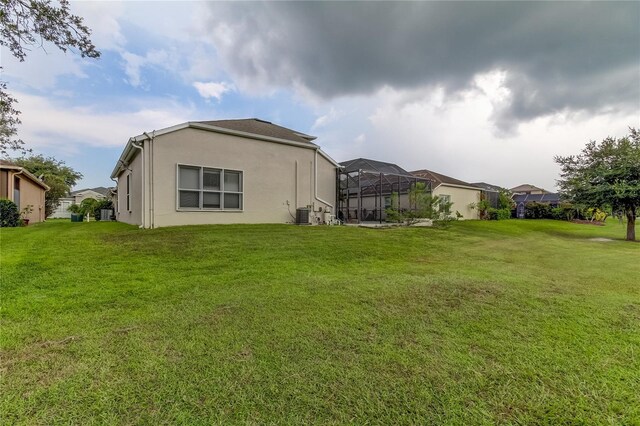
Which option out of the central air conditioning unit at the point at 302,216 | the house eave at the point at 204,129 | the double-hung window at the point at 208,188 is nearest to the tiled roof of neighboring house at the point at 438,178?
the house eave at the point at 204,129

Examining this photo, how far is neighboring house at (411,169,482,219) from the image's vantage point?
21.3 metres

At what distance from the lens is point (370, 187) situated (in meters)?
17.9

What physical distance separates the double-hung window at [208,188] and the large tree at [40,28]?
467 centimetres

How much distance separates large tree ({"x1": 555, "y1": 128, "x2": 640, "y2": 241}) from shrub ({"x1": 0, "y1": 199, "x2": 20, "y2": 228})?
26.3 metres

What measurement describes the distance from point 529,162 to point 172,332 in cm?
2267

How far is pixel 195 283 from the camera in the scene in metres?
4.12

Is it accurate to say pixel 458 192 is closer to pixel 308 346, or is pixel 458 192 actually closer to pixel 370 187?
pixel 370 187

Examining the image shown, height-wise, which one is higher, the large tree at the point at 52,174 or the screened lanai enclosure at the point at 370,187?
the large tree at the point at 52,174

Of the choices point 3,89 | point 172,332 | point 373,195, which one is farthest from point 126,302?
point 373,195

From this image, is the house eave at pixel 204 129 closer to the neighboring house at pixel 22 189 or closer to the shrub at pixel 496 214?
the neighboring house at pixel 22 189

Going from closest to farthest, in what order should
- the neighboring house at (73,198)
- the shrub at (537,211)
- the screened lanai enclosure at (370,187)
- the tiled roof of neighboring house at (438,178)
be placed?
the screened lanai enclosure at (370,187) → the tiled roof of neighboring house at (438,178) → the shrub at (537,211) → the neighboring house at (73,198)

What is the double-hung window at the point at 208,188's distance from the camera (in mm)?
9867

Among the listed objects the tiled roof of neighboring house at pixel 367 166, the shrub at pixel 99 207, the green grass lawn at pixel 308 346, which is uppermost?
the tiled roof of neighboring house at pixel 367 166

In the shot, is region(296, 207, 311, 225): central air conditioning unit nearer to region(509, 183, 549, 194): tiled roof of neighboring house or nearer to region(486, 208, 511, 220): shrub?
region(486, 208, 511, 220): shrub
